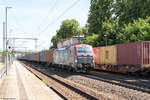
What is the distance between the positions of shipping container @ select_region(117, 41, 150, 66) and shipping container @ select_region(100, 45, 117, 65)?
1941 mm

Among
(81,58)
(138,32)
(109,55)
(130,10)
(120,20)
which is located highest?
(130,10)

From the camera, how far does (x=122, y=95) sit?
15398 mm

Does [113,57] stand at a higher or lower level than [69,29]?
lower

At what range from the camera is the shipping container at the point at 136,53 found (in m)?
26.0

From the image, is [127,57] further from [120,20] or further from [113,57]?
[120,20]

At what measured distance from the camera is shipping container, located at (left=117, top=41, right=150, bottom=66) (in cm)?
2597

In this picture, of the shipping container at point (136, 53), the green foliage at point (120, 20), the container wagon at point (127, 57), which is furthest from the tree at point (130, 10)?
the shipping container at point (136, 53)

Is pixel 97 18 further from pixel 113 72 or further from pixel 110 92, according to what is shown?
pixel 110 92

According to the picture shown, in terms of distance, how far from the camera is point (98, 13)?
6869 centimetres

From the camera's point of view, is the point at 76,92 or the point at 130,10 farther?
the point at 130,10

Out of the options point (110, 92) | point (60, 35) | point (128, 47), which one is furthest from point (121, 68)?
point (60, 35)

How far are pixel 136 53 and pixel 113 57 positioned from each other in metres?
5.48

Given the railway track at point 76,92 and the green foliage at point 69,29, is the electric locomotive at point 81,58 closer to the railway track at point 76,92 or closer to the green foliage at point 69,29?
the railway track at point 76,92

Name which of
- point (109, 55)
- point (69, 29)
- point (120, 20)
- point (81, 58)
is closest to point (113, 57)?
point (109, 55)
